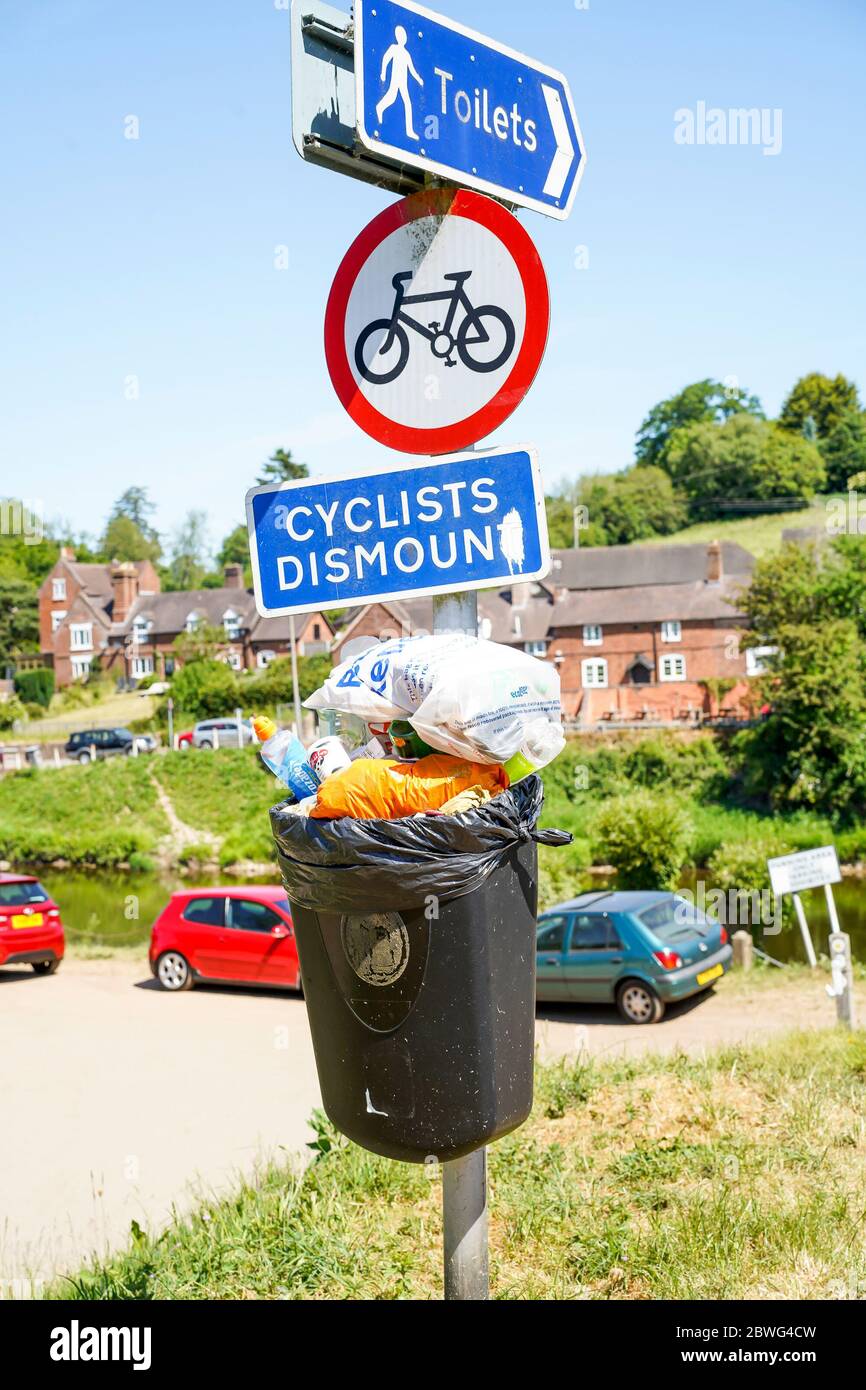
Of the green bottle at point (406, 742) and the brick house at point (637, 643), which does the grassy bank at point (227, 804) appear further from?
the green bottle at point (406, 742)

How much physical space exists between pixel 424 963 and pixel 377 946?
4.7 inches

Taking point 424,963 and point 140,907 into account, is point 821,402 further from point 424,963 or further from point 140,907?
point 424,963

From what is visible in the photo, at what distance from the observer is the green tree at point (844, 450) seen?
9994 centimetres

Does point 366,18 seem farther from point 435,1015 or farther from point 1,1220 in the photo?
point 1,1220

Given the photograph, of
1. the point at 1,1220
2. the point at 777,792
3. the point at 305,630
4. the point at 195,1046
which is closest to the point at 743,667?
the point at 777,792

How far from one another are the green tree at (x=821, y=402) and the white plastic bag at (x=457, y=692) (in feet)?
375

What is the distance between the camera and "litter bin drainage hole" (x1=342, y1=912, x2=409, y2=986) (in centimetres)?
275

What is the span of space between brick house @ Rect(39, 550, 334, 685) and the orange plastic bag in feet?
205

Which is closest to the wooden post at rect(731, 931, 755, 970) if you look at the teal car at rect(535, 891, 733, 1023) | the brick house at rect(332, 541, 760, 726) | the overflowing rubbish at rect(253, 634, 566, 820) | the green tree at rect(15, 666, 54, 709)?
the teal car at rect(535, 891, 733, 1023)

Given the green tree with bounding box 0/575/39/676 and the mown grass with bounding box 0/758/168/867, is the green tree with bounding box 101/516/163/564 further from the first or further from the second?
the mown grass with bounding box 0/758/168/867

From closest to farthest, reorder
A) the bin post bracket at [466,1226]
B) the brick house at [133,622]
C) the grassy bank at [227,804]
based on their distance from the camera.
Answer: the bin post bracket at [466,1226] → the grassy bank at [227,804] → the brick house at [133,622]

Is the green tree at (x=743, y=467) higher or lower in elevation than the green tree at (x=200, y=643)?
higher

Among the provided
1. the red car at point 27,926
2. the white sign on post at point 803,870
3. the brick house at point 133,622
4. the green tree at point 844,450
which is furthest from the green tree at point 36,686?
the white sign on post at point 803,870
